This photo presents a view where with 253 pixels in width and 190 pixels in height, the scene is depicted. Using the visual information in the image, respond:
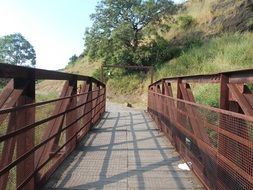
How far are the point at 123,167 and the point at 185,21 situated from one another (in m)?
33.2

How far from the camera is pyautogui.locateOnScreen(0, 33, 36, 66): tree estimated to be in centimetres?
10181

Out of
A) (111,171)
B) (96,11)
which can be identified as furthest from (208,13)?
(111,171)

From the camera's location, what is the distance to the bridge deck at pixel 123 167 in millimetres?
5828

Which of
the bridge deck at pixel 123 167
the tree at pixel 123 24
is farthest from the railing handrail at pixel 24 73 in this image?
the tree at pixel 123 24

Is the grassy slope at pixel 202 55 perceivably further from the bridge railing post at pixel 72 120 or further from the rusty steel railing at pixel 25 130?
the rusty steel railing at pixel 25 130

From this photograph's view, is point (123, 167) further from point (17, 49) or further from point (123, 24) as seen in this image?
point (17, 49)

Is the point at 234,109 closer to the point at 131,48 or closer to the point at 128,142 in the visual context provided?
the point at 128,142

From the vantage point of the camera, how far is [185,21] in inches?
1531

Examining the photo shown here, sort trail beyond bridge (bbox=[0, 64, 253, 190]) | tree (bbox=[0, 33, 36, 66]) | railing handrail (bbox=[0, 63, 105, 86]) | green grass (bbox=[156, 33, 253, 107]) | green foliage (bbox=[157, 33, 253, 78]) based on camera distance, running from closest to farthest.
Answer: railing handrail (bbox=[0, 63, 105, 86])
trail beyond bridge (bbox=[0, 64, 253, 190])
green grass (bbox=[156, 33, 253, 107])
green foliage (bbox=[157, 33, 253, 78])
tree (bbox=[0, 33, 36, 66])

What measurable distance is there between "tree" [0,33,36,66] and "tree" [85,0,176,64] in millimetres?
64201

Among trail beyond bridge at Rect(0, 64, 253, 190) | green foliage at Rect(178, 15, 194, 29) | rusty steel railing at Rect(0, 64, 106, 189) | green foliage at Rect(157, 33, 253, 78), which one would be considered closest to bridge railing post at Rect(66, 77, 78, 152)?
trail beyond bridge at Rect(0, 64, 253, 190)

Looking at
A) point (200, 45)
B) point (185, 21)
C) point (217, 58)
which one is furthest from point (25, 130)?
point (185, 21)

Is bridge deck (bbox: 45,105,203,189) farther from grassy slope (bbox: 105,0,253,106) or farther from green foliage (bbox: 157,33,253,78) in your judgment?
green foliage (bbox: 157,33,253,78)

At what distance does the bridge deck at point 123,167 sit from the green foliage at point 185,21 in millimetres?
29621
